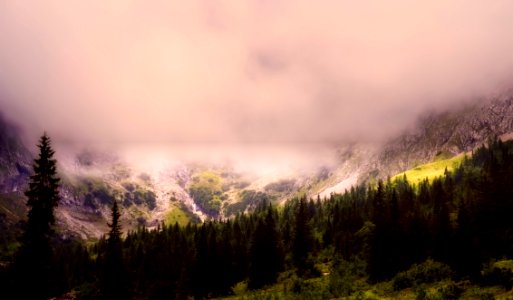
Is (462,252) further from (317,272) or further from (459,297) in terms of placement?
(317,272)

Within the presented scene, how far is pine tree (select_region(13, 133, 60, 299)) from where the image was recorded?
38.7 metres

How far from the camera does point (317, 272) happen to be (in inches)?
3206

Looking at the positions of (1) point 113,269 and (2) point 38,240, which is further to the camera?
(1) point 113,269

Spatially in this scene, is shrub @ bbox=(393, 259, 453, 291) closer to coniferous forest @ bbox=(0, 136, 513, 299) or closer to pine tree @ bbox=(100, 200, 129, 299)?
coniferous forest @ bbox=(0, 136, 513, 299)

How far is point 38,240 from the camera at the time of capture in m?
40.5

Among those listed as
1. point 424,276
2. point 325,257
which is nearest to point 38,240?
point 424,276

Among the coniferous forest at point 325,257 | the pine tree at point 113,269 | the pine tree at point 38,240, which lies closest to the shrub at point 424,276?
the coniferous forest at point 325,257

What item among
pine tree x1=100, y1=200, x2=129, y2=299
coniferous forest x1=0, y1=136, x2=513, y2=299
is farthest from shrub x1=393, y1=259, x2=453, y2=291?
pine tree x1=100, y1=200, x2=129, y2=299

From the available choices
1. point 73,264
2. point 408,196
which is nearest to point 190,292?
point 408,196

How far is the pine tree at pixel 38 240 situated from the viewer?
38719 mm

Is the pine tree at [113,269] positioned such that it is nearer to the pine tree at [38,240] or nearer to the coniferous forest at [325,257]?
the coniferous forest at [325,257]

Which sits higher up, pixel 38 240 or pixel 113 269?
pixel 38 240

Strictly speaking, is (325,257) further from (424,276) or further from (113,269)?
(424,276)

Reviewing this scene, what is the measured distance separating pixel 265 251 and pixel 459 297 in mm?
51488
